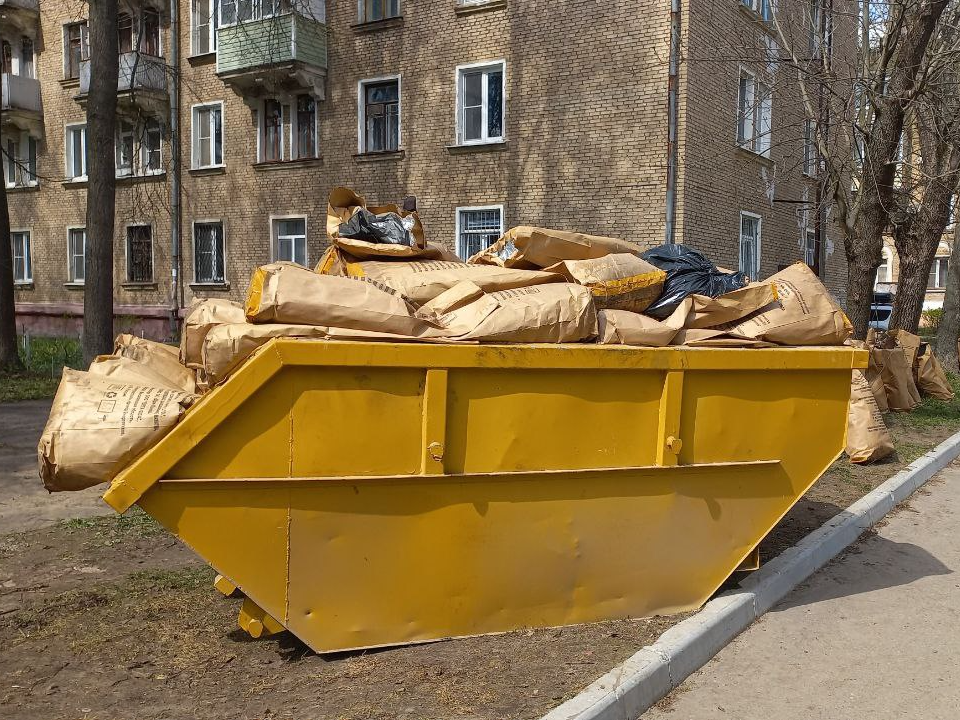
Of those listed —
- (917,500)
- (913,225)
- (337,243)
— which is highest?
(913,225)

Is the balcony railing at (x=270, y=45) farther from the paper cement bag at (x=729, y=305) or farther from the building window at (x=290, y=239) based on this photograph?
the paper cement bag at (x=729, y=305)

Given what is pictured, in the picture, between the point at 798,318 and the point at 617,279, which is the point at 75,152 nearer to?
the point at 617,279

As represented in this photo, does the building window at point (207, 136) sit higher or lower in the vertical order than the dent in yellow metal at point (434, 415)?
higher

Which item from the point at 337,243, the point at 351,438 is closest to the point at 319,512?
the point at 351,438

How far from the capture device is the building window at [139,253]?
21.7 m

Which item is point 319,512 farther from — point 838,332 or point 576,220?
point 576,220

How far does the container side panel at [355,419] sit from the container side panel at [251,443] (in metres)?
0.04

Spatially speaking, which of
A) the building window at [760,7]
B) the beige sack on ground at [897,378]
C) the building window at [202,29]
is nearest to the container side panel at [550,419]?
the beige sack on ground at [897,378]

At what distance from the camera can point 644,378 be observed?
3688mm

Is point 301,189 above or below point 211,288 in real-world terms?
above

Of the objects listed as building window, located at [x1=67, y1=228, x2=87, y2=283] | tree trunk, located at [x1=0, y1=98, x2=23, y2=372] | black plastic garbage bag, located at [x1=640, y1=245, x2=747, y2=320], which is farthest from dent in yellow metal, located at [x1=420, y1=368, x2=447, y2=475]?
building window, located at [x1=67, y1=228, x2=87, y2=283]

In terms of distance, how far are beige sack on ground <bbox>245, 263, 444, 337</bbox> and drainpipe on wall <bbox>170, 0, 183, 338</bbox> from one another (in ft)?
60.5

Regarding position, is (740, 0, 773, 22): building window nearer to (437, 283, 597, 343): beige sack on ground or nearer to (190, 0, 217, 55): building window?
(190, 0, 217, 55): building window

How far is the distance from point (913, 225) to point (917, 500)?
8.70 m
